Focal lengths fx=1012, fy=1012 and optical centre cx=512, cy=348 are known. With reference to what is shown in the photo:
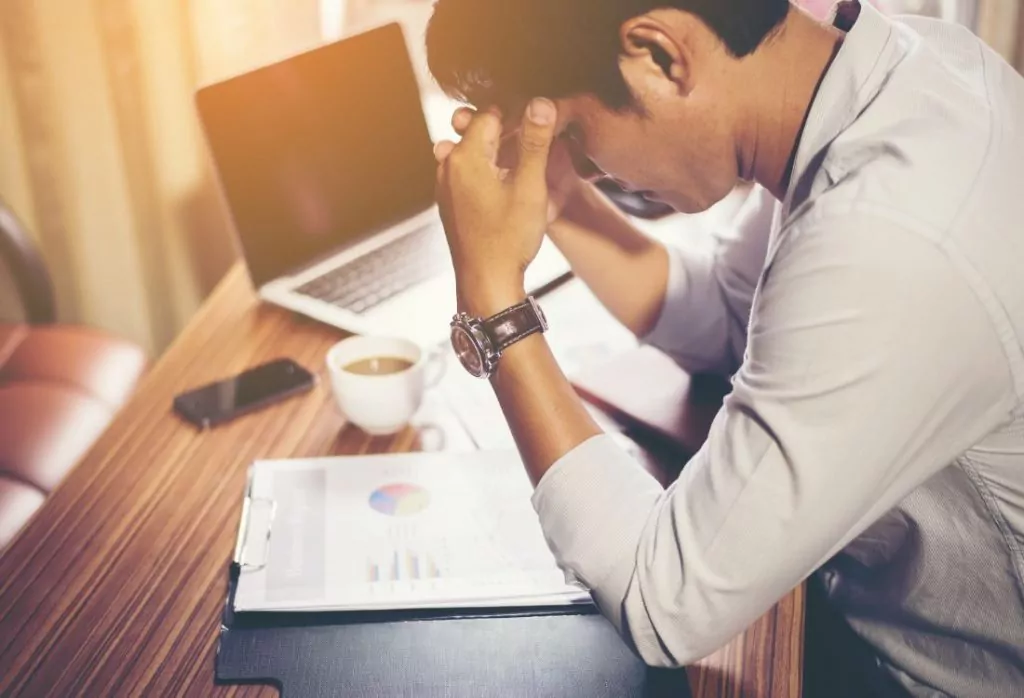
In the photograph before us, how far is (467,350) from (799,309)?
29 centimetres

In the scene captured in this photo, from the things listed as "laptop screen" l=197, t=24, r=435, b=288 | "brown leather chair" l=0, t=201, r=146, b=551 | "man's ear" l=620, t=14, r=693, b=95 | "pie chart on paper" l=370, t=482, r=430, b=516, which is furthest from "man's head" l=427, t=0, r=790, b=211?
"brown leather chair" l=0, t=201, r=146, b=551

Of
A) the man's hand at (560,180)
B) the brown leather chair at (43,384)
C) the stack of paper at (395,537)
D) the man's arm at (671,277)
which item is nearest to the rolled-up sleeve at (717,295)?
the man's arm at (671,277)

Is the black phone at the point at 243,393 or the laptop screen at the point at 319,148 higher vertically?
the laptop screen at the point at 319,148

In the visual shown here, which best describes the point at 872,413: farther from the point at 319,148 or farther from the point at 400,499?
the point at 319,148

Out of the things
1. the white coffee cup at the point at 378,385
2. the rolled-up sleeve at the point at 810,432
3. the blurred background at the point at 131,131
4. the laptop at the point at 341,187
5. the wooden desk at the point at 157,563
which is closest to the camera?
the rolled-up sleeve at the point at 810,432

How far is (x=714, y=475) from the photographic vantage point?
0.71 metres

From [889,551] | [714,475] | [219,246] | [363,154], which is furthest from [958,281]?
[219,246]

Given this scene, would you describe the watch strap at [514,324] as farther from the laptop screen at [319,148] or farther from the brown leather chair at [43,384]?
the brown leather chair at [43,384]

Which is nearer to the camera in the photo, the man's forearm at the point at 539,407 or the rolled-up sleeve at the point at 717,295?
the man's forearm at the point at 539,407

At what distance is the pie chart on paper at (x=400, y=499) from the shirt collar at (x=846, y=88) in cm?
42

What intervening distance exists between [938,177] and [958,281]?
3.1 inches

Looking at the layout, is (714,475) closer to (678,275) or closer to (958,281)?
(958,281)

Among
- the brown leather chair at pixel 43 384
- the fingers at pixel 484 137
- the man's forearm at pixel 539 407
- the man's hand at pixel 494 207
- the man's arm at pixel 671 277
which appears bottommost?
the brown leather chair at pixel 43 384

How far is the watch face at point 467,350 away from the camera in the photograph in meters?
0.84
